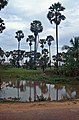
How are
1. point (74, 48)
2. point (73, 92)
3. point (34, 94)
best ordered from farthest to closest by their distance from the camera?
1. point (74, 48)
2. point (73, 92)
3. point (34, 94)

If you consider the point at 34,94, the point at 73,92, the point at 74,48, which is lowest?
the point at 34,94

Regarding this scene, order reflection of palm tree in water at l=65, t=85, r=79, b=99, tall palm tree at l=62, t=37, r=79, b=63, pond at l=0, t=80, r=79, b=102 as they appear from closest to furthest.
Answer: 1. pond at l=0, t=80, r=79, b=102
2. reflection of palm tree in water at l=65, t=85, r=79, b=99
3. tall palm tree at l=62, t=37, r=79, b=63

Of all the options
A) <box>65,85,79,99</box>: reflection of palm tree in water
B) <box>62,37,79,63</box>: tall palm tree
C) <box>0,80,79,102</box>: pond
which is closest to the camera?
<box>0,80,79,102</box>: pond

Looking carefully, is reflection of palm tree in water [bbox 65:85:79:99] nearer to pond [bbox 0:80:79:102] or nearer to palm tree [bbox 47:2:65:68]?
pond [bbox 0:80:79:102]

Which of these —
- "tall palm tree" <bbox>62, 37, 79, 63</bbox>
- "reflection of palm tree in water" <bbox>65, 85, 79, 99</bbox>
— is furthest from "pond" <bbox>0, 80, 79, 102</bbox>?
"tall palm tree" <bbox>62, 37, 79, 63</bbox>

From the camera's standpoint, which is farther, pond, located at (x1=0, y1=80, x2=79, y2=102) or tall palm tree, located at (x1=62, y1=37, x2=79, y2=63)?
tall palm tree, located at (x1=62, y1=37, x2=79, y2=63)

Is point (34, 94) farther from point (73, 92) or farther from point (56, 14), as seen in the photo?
point (56, 14)

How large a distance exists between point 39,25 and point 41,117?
8382 cm

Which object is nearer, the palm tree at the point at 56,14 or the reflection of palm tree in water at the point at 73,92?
the reflection of palm tree in water at the point at 73,92

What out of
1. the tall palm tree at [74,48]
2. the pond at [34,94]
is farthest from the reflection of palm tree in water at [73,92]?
the tall palm tree at [74,48]

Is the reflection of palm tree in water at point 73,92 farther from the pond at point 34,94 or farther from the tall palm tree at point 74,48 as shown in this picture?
the tall palm tree at point 74,48

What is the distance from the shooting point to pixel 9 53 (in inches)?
4697

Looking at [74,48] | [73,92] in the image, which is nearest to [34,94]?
[73,92]

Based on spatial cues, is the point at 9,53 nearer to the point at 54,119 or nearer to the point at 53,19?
the point at 53,19
